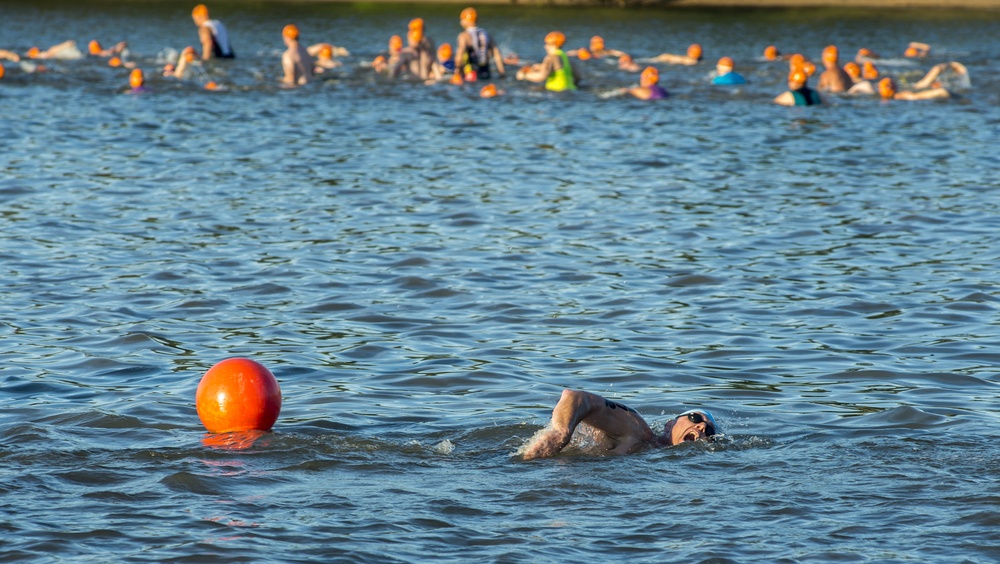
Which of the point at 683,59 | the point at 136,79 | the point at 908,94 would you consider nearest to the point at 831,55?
the point at 908,94

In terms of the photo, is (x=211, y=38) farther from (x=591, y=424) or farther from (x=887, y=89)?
(x=591, y=424)

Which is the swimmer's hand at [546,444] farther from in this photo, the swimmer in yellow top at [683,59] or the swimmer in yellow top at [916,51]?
the swimmer in yellow top at [916,51]

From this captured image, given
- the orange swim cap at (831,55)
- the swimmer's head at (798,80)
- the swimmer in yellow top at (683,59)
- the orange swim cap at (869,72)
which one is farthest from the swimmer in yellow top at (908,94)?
the swimmer in yellow top at (683,59)

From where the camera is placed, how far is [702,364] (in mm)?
10023

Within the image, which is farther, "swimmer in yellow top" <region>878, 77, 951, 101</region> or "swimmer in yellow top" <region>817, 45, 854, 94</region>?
"swimmer in yellow top" <region>817, 45, 854, 94</region>

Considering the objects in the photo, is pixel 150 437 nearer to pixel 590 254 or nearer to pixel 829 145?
pixel 590 254

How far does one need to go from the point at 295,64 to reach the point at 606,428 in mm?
21024

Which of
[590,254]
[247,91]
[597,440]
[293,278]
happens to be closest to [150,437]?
[597,440]

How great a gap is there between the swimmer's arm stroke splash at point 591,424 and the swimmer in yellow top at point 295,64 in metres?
20.5

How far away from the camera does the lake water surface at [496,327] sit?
22.6 feet

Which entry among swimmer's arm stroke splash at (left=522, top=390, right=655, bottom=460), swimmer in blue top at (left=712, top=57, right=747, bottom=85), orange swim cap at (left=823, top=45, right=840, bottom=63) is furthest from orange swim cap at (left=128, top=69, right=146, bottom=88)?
swimmer's arm stroke splash at (left=522, top=390, right=655, bottom=460)

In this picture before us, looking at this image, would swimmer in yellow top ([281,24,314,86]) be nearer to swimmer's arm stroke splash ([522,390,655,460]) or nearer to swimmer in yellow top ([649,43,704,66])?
swimmer in yellow top ([649,43,704,66])

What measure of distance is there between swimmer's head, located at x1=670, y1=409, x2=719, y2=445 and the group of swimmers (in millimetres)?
17992

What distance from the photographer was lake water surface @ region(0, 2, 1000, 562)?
22.6ft
